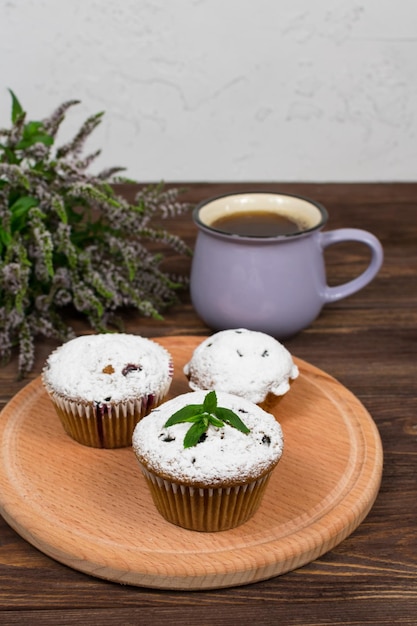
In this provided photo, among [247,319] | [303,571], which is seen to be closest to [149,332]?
[247,319]

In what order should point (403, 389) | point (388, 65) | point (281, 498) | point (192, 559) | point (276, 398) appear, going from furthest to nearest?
point (388, 65) → point (403, 389) → point (276, 398) → point (281, 498) → point (192, 559)

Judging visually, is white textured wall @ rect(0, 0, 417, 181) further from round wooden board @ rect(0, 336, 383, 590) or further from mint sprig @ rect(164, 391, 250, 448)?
mint sprig @ rect(164, 391, 250, 448)

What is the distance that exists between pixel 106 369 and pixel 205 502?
31cm

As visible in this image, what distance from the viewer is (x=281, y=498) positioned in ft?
3.84

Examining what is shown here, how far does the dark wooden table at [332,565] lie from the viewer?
3.25 feet

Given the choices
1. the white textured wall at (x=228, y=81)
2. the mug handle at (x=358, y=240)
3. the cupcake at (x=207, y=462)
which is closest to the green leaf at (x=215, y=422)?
the cupcake at (x=207, y=462)

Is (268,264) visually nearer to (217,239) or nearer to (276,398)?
(217,239)

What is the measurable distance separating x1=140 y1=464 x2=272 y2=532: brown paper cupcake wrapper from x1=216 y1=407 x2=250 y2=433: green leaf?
0.24ft

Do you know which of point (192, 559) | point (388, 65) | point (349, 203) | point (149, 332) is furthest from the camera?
point (388, 65)

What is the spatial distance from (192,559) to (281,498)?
19 cm

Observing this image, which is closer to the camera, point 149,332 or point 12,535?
point 12,535

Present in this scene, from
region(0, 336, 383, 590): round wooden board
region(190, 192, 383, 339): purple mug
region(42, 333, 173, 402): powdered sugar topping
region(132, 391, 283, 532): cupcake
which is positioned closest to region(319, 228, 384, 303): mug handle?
region(190, 192, 383, 339): purple mug

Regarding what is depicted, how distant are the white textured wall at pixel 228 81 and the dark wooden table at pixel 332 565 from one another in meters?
1.63

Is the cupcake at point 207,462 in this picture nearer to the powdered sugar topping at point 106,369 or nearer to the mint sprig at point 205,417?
the mint sprig at point 205,417
